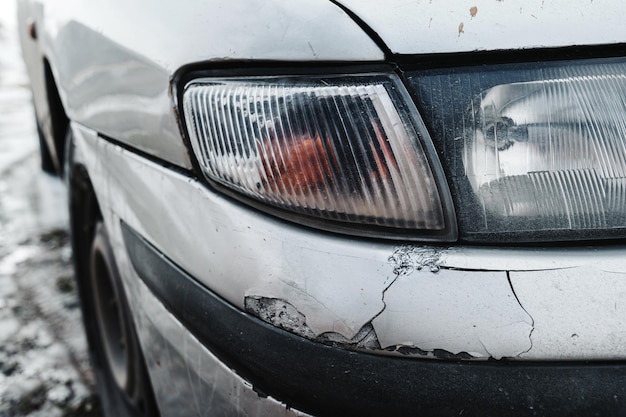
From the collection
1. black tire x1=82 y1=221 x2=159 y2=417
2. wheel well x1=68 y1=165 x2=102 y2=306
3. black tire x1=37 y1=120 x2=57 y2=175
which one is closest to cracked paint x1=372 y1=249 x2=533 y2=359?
black tire x1=82 y1=221 x2=159 y2=417

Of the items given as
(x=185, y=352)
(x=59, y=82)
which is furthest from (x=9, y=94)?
(x=185, y=352)

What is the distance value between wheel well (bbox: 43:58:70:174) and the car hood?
1.76 metres

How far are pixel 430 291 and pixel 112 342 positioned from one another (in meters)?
1.59

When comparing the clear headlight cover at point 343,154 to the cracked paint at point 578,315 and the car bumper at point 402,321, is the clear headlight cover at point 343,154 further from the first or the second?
the cracked paint at point 578,315

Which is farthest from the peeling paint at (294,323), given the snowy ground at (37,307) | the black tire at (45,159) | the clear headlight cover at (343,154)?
the black tire at (45,159)

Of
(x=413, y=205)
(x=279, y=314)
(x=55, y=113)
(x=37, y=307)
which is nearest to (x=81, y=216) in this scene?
(x=55, y=113)

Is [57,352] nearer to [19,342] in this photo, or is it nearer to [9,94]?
[19,342]

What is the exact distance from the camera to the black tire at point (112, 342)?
67.3 inches

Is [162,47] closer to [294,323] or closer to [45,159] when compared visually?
[294,323]

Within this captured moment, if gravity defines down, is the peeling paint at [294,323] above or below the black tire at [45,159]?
below

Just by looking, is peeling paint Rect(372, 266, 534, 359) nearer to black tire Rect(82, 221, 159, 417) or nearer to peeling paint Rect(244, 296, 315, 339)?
peeling paint Rect(244, 296, 315, 339)

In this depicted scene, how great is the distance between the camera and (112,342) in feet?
7.23

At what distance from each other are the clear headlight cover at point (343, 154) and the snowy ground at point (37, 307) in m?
1.63

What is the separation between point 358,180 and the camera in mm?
989
